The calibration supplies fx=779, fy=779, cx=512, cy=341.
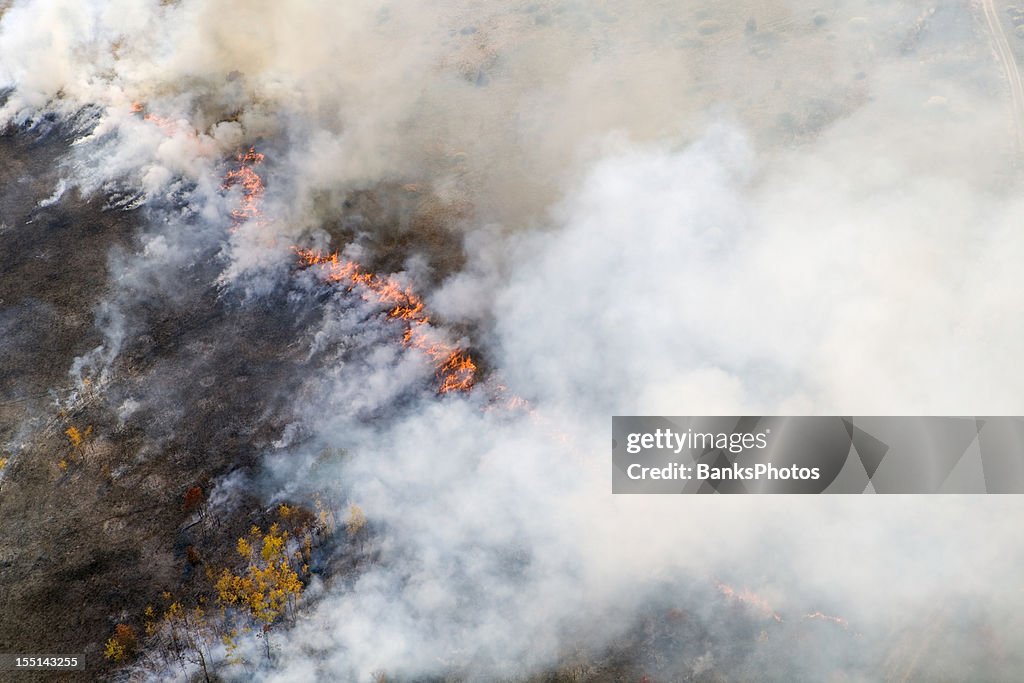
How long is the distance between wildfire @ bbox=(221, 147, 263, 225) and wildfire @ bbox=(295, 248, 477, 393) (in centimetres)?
489

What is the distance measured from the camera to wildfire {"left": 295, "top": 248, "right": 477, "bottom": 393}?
37.4 metres

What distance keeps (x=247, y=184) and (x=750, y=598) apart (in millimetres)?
36497

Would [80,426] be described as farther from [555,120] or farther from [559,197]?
[555,120]

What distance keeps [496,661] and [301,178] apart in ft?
102

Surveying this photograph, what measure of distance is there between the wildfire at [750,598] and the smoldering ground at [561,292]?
0.43 ft

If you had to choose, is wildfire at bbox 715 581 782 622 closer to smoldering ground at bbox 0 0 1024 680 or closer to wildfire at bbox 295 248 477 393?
smoldering ground at bbox 0 0 1024 680

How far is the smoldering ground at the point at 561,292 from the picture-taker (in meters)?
29.2

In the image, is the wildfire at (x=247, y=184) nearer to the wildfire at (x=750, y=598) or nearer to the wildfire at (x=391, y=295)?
the wildfire at (x=391, y=295)

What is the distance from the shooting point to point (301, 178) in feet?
154

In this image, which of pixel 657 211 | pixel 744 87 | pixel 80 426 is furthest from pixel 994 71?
pixel 80 426

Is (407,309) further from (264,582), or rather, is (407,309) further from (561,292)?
(264,582)

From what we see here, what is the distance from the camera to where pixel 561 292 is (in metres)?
39.8

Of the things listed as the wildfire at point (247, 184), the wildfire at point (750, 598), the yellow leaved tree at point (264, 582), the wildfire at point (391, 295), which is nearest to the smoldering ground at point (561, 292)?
the wildfire at point (750, 598)

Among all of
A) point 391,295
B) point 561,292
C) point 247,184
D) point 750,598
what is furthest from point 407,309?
point 750,598
